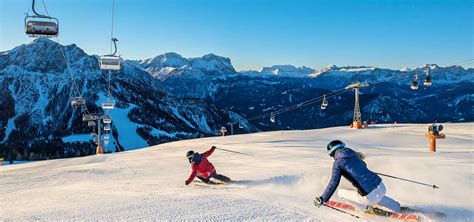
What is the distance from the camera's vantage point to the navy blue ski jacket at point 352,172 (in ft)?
24.9

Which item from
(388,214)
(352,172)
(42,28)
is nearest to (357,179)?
(352,172)

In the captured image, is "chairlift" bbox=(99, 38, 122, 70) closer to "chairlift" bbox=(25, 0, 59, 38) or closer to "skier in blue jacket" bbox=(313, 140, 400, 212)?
"chairlift" bbox=(25, 0, 59, 38)

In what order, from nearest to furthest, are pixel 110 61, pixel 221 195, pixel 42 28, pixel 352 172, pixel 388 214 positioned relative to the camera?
pixel 352 172 → pixel 388 214 → pixel 221 195 → pixel 42 28 → pixel 110 61

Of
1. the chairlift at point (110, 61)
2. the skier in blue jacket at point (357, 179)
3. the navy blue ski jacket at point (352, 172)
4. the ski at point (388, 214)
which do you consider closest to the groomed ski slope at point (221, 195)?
the ski at point (388, 214)

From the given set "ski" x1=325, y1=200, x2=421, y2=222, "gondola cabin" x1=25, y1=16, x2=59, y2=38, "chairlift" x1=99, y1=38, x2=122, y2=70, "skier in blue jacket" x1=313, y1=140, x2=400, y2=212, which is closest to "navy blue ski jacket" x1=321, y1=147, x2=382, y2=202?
"skier in blue jacket" x1=313, y1=140, x2=400, y2=212

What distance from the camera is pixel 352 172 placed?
760 cm

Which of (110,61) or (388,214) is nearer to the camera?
(388,214)

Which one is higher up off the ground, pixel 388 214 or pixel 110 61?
pixel 110 61

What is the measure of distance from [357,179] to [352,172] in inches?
7.0

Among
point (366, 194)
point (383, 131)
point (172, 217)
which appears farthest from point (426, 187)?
point (383, 131)

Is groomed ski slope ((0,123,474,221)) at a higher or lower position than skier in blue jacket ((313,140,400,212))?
lower

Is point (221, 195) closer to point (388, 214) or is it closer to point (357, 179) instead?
point (357, 179)

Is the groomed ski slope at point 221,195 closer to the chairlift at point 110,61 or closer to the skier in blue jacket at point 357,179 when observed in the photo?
the skier in blue jacket at point 357,179

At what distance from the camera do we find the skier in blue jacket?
7605 mm
